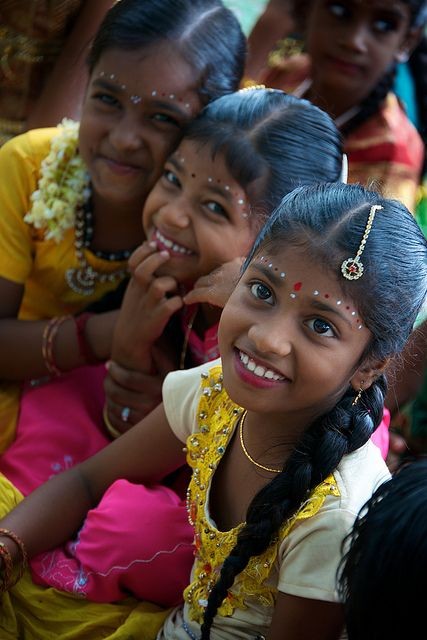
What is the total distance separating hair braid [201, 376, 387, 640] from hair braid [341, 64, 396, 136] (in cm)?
179

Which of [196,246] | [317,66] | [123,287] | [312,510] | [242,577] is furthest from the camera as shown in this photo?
[317,66]

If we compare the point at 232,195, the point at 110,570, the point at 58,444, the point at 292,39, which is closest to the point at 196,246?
the point at 232,195

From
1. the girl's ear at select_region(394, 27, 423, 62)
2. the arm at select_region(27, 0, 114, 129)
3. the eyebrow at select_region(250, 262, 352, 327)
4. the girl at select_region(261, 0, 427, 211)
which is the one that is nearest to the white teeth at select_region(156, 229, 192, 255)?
the eyebrow at select_region(250, 262, 352, 327)

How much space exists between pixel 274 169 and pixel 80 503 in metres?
0.79

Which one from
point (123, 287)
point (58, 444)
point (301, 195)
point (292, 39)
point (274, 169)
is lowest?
point (58, 444)

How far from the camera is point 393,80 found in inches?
129

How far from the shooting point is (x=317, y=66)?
319 cm

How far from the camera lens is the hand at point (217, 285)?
6.57 ft

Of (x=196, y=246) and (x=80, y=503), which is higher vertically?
(x=196, y=246)

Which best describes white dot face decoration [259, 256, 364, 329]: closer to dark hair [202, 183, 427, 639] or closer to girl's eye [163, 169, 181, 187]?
dark hair [202, 183, 427, 639]

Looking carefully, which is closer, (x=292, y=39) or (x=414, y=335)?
(x=414, y=335)

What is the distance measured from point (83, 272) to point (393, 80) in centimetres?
144

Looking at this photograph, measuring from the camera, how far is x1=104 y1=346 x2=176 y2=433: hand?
2.21 metres

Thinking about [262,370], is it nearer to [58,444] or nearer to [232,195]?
[232,195]
